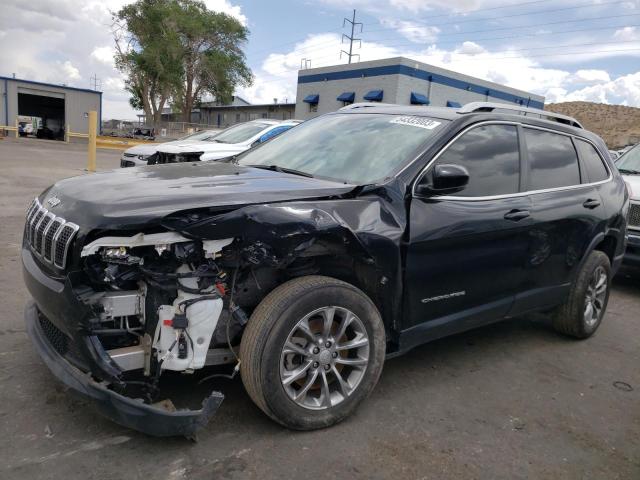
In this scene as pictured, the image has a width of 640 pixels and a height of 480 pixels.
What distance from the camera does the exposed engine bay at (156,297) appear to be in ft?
8.27

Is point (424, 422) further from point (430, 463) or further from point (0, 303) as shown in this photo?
point (0, 303)

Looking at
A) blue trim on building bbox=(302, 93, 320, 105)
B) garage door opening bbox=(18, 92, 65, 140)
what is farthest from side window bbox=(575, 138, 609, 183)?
garage door opening bbox=(18, 92, 65, 140)

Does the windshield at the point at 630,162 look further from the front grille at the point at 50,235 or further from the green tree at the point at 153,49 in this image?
the green tree at the point at 153,49

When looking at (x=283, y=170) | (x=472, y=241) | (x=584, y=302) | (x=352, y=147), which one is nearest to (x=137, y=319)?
(x=283, y=170)

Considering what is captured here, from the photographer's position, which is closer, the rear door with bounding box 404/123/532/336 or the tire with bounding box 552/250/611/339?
the rear door with bounding box 404/123/532/336

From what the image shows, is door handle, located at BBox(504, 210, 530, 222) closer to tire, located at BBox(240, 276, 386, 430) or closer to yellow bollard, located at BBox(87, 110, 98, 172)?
tire, located at BBox(240, 276, 386, 430)

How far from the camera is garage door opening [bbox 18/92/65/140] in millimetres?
41094

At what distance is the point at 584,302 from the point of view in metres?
4.66

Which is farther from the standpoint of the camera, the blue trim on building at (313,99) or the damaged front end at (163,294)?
the blue trim on building at (313,99)

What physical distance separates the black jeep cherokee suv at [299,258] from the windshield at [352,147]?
0.7 inches

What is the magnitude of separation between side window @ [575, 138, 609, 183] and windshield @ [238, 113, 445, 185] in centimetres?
179

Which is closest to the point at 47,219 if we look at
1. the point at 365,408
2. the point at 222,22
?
the point at 365,408

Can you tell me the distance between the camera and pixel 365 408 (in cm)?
329

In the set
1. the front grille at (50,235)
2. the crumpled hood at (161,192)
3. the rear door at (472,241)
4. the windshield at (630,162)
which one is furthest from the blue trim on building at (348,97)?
the front grille at (50,235)
